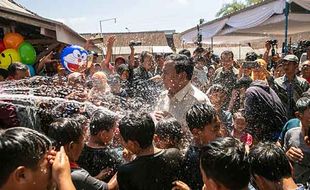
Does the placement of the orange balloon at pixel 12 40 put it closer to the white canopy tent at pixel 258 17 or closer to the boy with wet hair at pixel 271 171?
the white canopy tent at pixel 258 17

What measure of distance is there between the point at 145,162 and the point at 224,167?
860 mm

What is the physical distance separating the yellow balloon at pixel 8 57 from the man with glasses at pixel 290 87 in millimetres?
4459

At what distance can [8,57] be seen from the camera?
7.37 metres

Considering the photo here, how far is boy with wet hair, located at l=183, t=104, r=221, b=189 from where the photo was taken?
318cm

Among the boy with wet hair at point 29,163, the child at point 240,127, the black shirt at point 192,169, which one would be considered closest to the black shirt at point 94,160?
the black shirt at point 192,169

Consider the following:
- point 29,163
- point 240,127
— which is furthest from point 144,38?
point 29,163

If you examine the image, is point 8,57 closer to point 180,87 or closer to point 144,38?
point 180,87

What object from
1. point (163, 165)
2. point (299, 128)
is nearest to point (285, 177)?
point (163, 165)

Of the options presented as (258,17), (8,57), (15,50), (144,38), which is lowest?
(144,38)

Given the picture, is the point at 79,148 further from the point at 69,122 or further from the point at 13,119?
the point at 13,119

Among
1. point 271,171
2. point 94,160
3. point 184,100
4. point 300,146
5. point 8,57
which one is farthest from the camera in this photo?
point 8,57

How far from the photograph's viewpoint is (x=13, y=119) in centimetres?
465

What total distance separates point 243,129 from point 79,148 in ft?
8.56

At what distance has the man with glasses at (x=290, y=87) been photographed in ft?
18.6
